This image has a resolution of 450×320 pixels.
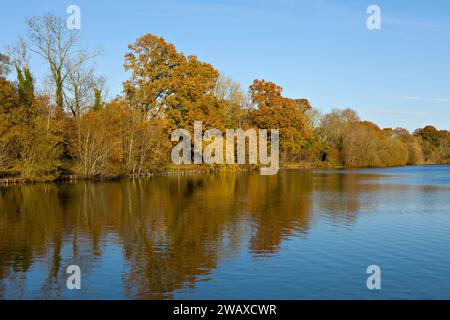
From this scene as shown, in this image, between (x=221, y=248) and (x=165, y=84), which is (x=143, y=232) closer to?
(x=221, y=248)

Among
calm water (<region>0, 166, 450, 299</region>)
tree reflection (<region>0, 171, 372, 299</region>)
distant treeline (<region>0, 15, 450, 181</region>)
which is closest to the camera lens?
calm water (<region>0, 166, 450, 299</region>)

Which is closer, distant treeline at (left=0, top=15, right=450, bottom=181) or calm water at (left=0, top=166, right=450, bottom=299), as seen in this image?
calm water at (left=0, top=166, right=450, bottom=299)

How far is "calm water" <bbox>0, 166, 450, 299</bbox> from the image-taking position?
1010cm

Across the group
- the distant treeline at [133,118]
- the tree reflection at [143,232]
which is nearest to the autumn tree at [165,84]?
the distant treeline at [133,118]

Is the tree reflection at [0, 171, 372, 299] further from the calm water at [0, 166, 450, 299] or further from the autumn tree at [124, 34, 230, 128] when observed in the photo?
the autumn tree at [124, 34, 230, 128]

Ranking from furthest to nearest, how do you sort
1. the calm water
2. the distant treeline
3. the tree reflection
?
the distant treeline, the tree reflection, the calm water

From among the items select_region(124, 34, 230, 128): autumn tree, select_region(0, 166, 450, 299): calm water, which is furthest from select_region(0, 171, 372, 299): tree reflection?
select_region(124, 34, 230, 128): autumn tree

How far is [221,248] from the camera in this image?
1395cm

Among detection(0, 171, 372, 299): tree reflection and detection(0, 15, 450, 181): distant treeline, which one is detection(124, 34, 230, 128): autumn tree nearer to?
detection(0, 15, 450, 181): distant treeline

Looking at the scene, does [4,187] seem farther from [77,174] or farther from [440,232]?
[440,232]

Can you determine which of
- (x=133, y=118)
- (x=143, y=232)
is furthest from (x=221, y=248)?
(x=133, y=118)

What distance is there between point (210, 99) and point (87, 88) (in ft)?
52.6

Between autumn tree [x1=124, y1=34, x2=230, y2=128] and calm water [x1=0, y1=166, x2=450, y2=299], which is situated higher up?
autumn tree [x1=124, y1=34, x2=230, y2=128]
